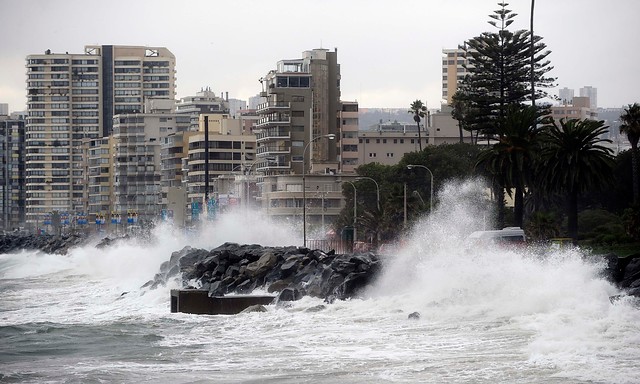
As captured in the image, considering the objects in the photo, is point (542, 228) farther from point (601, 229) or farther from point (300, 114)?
point (300, 114)

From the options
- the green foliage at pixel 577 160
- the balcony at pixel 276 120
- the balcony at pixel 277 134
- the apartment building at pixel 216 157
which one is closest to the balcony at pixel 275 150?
the balcony at pixel 277 134

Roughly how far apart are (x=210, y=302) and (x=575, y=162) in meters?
19.6

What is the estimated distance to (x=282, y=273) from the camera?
→ 130ft

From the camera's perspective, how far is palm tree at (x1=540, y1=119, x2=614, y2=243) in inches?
1935

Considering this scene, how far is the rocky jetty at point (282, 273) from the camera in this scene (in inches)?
1391

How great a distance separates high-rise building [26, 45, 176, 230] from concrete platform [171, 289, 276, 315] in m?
150

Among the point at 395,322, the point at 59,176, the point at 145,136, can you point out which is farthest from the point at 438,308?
the point at 59,176

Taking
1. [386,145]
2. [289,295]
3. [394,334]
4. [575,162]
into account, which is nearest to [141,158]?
[386,145]

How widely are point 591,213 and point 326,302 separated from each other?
34493mm

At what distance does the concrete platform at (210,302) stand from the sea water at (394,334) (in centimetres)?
54

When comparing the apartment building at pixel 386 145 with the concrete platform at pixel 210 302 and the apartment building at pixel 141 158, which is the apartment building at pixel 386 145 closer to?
the apartment building at pixel 141 158

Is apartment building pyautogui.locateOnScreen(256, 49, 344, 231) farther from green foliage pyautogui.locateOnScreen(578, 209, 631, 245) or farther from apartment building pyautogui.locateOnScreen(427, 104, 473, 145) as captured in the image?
green foliage pyautogui.locateOnScreen(578, 209, 631, 245)

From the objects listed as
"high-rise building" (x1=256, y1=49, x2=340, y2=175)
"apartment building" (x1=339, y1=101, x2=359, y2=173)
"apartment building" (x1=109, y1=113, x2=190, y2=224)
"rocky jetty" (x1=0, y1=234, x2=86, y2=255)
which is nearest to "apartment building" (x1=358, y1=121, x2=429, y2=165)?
"apartment building" (x1=339, y1=101, x2=359, y2=173)

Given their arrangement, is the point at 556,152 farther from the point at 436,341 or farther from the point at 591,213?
the point at 436,341
